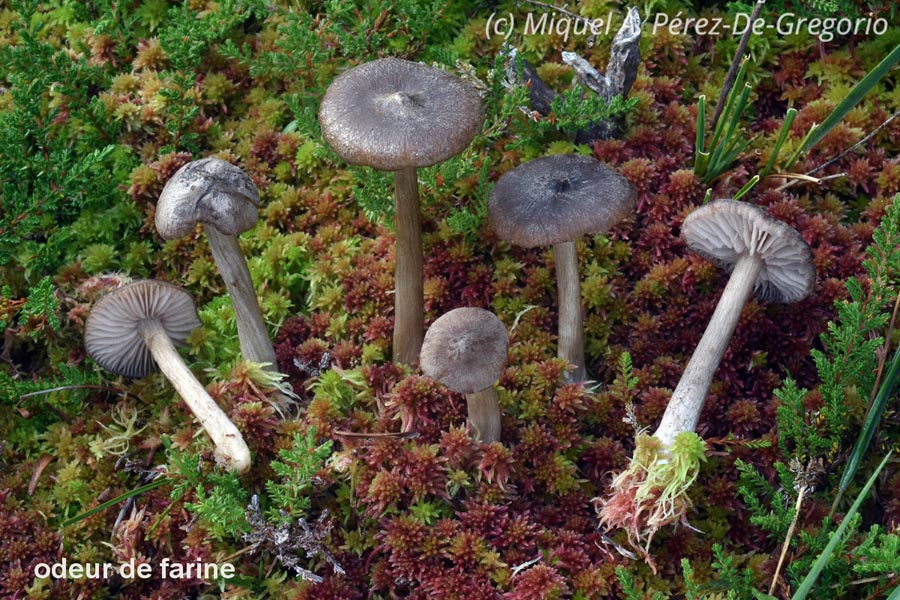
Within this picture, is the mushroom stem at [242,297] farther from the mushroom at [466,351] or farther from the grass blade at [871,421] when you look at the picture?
the grass blade at [871,421]

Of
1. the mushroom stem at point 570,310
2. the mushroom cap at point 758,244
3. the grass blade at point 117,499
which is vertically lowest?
the grass blade at point 117,499

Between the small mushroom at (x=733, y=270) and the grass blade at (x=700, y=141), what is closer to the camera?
the small mushroom at (x=733, y=270)

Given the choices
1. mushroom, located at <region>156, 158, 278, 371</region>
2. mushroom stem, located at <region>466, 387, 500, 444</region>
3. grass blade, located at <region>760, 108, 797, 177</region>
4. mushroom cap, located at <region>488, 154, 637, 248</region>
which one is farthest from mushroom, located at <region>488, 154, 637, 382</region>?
mushroom, located at <region>156, 158, 278, 371</region>

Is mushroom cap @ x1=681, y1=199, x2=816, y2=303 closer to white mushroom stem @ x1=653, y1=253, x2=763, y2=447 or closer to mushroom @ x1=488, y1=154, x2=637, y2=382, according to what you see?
white mushroom stem @ x1=653, y1=253, x2=763, y2=447

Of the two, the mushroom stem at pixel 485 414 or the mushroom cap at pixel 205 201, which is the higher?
the mushroom cap at pixel 205 201

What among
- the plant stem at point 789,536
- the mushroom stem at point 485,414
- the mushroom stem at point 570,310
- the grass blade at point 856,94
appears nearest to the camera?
the plant stem at point 789,536

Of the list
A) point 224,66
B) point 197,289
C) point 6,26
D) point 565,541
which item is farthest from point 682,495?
point 6,26

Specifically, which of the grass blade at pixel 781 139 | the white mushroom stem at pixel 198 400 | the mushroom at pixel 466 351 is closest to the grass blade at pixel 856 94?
the grass blade at pixel 781 139

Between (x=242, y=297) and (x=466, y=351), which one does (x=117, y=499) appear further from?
(x=466, y=351)
